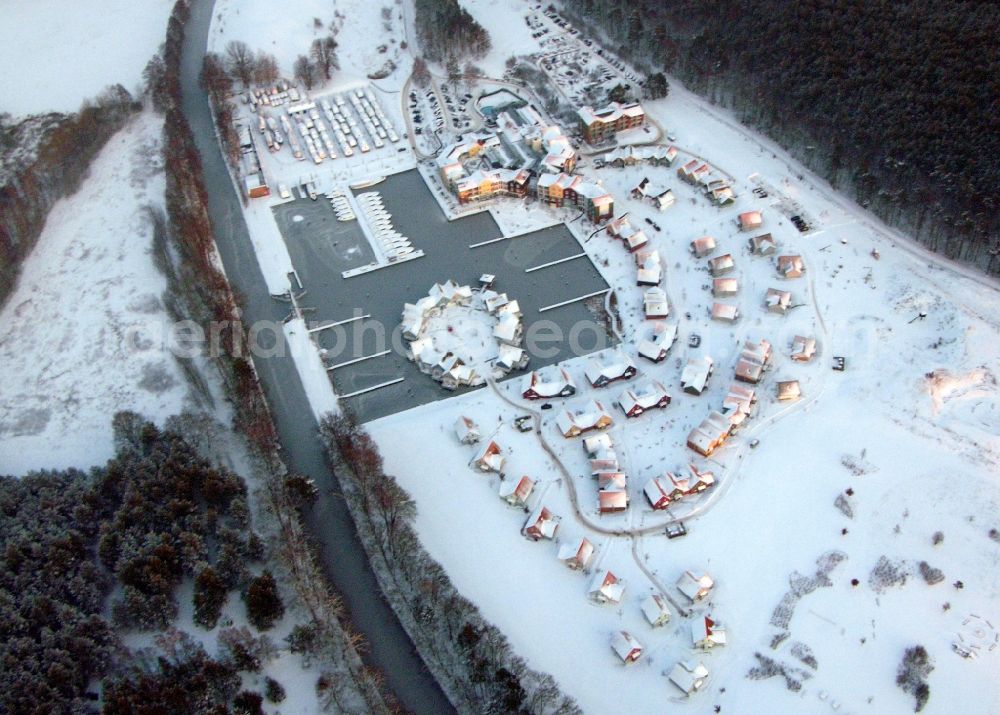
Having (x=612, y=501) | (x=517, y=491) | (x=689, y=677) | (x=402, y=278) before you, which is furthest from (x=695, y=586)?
(x=402, y=278)

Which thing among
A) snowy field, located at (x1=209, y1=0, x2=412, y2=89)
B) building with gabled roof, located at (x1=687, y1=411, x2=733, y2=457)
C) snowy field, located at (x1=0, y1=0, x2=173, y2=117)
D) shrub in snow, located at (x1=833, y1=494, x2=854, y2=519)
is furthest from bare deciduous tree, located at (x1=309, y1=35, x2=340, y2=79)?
shrub in snow, located at (x1=833, y1=494, x2=854, y2=519)

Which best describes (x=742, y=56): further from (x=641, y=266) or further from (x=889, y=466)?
(x=889, y=466)

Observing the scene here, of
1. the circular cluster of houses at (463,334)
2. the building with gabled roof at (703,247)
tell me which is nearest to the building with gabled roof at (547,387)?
the circular cluster of houses at (463,334)

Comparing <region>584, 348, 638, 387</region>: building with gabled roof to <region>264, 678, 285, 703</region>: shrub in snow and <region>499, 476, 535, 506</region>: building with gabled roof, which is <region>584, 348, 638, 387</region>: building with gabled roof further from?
<region>264, 678, 285, 703</region>: shrub in snow

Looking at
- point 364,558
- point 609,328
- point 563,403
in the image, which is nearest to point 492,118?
point 609,328

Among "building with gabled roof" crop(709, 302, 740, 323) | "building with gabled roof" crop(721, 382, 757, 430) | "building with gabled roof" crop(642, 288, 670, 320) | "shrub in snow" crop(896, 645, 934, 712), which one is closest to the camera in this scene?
"shrub in snow" crop(896, 645, 934, 712)

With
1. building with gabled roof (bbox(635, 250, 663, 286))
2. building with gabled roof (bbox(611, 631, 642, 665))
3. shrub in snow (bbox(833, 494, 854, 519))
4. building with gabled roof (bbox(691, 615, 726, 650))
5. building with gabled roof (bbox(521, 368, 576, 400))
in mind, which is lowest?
building with gabled roof (bbox(691, 615, 726, 650))

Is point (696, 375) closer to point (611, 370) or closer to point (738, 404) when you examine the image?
point (738, 404)
